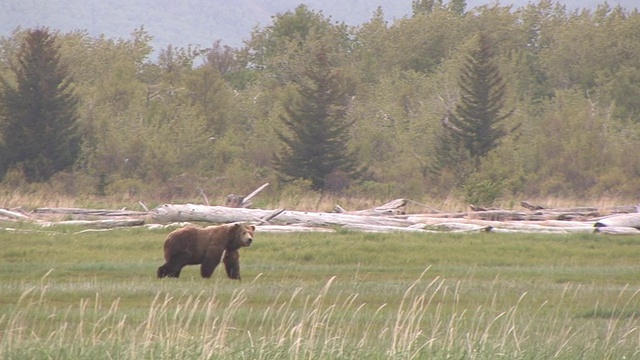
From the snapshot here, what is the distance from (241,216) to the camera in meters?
29.1

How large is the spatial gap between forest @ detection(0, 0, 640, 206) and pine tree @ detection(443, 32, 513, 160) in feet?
0.29

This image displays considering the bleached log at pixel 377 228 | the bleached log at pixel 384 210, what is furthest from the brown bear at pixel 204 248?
the bleached log at pixel 384 210

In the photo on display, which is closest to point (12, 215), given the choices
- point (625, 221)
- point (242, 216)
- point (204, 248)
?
point (242, 216)

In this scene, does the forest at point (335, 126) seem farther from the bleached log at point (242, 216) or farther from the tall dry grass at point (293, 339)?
the tall dry grass at point (293, 339)

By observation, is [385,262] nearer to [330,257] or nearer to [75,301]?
[330,257]

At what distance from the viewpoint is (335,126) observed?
48750 mm

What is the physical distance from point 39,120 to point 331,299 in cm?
3594

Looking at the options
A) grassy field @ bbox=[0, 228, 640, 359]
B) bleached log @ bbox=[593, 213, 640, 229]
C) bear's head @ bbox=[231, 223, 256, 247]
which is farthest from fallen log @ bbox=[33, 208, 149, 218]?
bear's head @ bbox=[231, 223, 256, 247]

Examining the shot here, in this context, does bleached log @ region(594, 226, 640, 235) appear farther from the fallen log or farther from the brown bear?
the fallen log

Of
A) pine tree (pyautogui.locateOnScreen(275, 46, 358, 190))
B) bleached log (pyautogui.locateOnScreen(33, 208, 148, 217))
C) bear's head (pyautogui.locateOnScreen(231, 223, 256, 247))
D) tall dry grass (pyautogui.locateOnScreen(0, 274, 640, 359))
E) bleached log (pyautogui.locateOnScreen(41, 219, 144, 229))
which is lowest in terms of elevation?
tall dry grass (pyautogui.locateOnScreen(0, 274, 640, 359))

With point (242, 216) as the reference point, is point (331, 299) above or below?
below

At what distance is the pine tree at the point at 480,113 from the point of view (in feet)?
167

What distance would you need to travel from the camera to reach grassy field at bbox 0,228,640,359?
1043 cm

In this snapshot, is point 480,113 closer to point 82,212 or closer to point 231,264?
point 82,212
